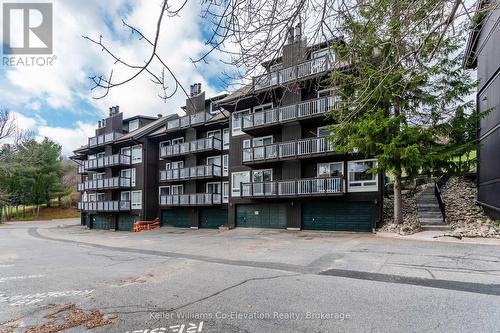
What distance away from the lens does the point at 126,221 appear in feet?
103

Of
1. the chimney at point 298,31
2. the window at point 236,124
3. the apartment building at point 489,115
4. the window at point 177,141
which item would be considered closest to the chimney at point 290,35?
the chimney at point 298,31

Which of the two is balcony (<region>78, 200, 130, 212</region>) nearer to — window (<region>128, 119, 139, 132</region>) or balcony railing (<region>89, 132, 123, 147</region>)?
balcony railing (<region>89, 132, 123, 147</region>)

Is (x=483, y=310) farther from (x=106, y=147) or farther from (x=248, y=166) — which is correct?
(x=106, y=147)

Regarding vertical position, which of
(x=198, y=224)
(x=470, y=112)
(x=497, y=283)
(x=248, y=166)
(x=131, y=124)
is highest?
(x=131, y=124)

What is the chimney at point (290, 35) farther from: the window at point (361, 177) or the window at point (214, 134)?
the window at point (214, 134)

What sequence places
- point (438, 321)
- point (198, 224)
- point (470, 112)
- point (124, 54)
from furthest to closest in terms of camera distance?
1. point (198, 224)
2. point (470, 112)
3. point (438, 321)
4. point (124, 54)

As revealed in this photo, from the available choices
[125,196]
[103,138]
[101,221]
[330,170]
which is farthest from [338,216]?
[101,221]

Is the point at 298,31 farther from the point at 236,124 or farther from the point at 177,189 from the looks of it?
the point at 177,189

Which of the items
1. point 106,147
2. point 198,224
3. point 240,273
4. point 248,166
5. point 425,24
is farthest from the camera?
point 106,147

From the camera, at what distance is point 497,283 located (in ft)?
21.2

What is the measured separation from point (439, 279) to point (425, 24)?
5.78 m

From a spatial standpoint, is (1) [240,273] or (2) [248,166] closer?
(1) [240,273]

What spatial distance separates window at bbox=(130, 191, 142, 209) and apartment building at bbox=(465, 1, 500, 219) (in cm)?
2724

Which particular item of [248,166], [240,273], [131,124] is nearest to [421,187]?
[248,166]
